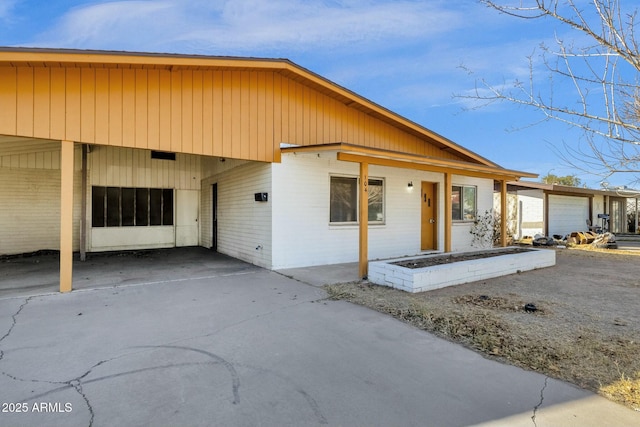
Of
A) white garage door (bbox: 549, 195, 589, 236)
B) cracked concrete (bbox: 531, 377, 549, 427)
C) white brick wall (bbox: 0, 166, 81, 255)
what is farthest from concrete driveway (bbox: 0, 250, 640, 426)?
white garage door (bbox: 549, 195, 589, 236)

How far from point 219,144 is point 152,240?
624 cm

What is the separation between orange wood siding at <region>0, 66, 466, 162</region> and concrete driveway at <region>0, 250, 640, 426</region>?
2761 mm

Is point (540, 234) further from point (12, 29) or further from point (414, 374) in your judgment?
point (12, 29)

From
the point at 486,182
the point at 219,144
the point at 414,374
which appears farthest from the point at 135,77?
the point at 486,182

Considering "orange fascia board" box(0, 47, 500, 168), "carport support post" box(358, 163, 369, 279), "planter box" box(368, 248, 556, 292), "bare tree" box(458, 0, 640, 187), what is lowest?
"planter box" box(368, 248, 556, 292)

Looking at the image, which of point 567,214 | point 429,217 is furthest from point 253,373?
point 567,214

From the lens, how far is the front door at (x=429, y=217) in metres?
10.2

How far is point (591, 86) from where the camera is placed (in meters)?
2.36

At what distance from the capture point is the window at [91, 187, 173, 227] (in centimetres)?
1032

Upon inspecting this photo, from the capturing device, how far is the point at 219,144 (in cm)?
664

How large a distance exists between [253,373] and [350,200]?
6.20 metres

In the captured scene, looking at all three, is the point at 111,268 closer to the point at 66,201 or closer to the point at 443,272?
the point at 66,201

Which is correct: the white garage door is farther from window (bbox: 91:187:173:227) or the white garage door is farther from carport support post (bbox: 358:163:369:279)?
window (bbox: 91:187:173:227)

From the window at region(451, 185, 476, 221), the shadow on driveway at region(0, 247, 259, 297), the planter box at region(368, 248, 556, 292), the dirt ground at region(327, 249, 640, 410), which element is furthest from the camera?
the window at region(451, 185, 476, 221)
